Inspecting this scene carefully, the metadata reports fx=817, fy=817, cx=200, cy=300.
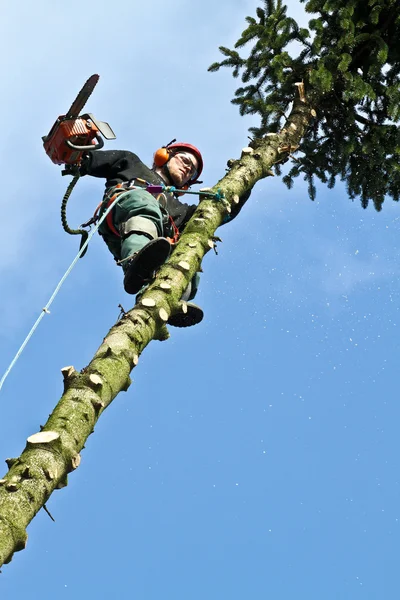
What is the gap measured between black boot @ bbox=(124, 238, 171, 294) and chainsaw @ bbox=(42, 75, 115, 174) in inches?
33.1

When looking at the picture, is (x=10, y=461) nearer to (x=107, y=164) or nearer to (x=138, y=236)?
(x=138, y=236)

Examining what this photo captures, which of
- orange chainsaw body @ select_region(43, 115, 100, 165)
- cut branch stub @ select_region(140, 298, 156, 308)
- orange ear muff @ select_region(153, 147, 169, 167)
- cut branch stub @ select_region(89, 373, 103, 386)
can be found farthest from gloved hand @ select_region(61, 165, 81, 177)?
cut branch stub @ select_region(89, 373, 103, 386)

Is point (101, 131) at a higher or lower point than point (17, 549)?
higher

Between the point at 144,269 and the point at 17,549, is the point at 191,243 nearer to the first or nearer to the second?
the point at 144,269

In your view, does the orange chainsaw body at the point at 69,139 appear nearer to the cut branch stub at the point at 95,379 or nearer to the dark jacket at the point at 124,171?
the dark jacket at the point at 124,171

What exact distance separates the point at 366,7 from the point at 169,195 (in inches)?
106

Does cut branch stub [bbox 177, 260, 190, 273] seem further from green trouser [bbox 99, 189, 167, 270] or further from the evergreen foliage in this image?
the evergreen foliage

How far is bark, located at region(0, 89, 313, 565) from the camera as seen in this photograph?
3.13m

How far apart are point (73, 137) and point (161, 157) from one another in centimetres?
147

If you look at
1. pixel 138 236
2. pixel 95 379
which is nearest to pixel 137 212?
pixel 138 236

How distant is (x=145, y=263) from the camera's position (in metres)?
4.76

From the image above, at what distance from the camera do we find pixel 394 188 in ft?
25.0

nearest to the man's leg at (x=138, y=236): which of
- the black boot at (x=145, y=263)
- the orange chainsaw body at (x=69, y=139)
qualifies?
the black boot at (x=145, y=263)

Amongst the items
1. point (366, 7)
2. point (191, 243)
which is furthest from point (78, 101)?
point (366, 7)
